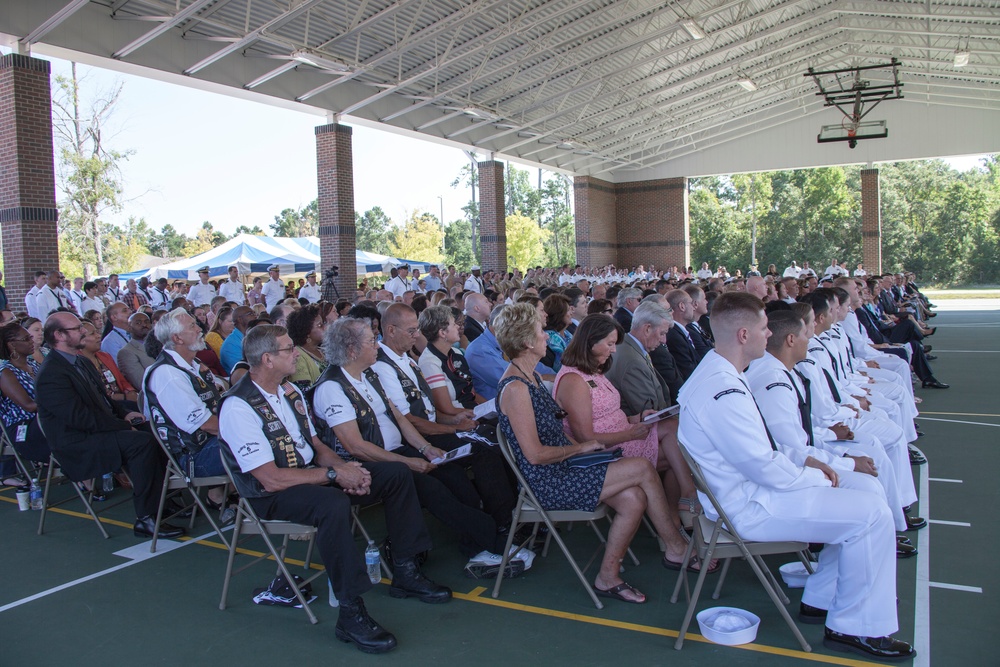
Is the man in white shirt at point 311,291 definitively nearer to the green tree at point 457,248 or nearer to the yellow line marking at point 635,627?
the yellow line marking at point 635,627

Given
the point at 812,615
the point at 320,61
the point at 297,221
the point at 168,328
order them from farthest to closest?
the point at 297,221 → the point at 320,61 → the point at 168,328 → the point at 812,615

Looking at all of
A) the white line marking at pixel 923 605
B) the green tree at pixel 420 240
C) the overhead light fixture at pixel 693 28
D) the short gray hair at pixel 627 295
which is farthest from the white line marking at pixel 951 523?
the green tree at pixel 420 240

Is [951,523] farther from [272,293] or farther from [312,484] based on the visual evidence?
[272,293]

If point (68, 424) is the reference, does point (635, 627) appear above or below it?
below

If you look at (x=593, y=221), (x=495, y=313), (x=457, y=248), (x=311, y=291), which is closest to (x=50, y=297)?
(x=311, y=291)

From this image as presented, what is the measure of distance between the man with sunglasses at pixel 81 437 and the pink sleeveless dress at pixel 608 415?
2.63 metres

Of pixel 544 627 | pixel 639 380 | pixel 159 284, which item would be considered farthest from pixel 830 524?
pixel 159 284

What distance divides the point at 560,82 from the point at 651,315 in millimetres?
14434

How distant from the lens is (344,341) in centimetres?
393

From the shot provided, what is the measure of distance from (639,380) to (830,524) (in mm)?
1789

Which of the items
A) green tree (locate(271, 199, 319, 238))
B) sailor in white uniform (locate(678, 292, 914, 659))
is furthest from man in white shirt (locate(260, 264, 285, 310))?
green tree (locate(271, 199, 319, 238))

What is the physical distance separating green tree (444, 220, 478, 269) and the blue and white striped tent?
28.7 meters

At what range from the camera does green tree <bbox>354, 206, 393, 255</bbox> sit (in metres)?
71.6

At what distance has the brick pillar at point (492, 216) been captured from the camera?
20656 millimetres
